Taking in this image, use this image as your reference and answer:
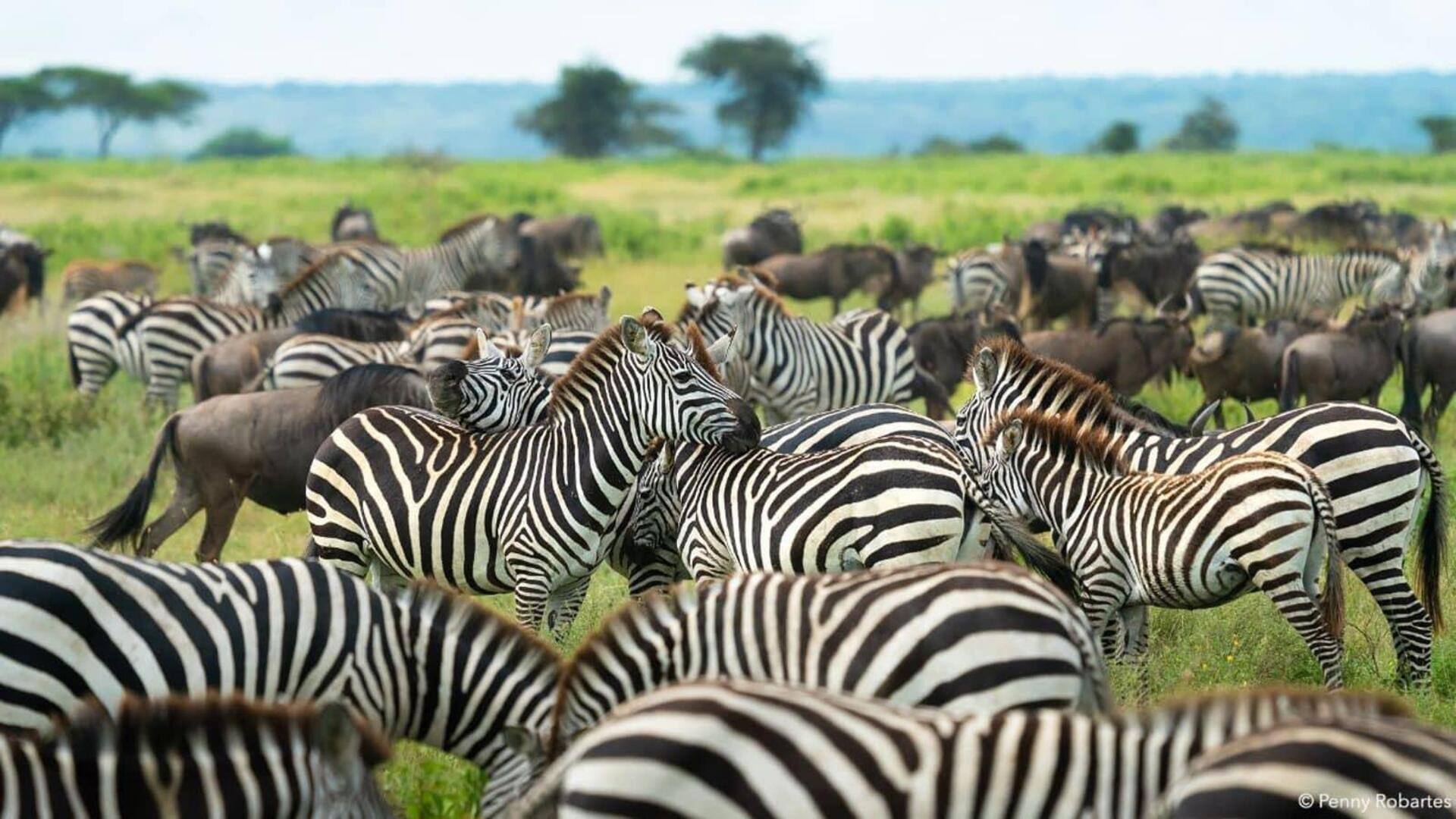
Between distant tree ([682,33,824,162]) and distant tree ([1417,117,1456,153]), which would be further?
distant tree ([682,33,824,162])

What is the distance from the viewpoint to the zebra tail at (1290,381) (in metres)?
11.1

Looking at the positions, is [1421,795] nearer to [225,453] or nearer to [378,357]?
[225,453]

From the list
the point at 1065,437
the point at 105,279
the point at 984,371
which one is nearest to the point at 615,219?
the point at 105,279

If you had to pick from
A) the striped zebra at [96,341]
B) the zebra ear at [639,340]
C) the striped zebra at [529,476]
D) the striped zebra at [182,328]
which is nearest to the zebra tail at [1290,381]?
the striped zebra at [529,476]

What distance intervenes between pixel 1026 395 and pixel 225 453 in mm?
4167

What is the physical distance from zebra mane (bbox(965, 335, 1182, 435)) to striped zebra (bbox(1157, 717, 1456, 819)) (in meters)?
3.70

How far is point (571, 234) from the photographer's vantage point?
1037 inches

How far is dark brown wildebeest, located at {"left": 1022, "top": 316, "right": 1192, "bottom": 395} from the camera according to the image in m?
12.2

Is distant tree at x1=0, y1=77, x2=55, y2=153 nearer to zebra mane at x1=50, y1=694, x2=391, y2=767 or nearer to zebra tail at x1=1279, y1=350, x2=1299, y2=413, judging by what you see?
zebra tail at x1=1279, y1=350, x2=1299, y2=413

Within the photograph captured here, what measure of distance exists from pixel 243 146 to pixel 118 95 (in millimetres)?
26619

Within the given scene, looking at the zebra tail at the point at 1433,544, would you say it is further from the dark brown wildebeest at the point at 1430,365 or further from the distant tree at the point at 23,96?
the distant tree at the point at 23,96

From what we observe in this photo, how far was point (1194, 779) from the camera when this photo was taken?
3.09 m

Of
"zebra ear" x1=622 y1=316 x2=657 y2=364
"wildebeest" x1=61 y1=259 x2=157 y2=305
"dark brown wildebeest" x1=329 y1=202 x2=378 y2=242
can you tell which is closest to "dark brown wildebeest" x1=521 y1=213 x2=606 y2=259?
"dark brown wildebeest" x1=329 y1=202 x2=378 y2=242

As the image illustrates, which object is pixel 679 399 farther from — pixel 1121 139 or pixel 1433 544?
pixel 1121 139
